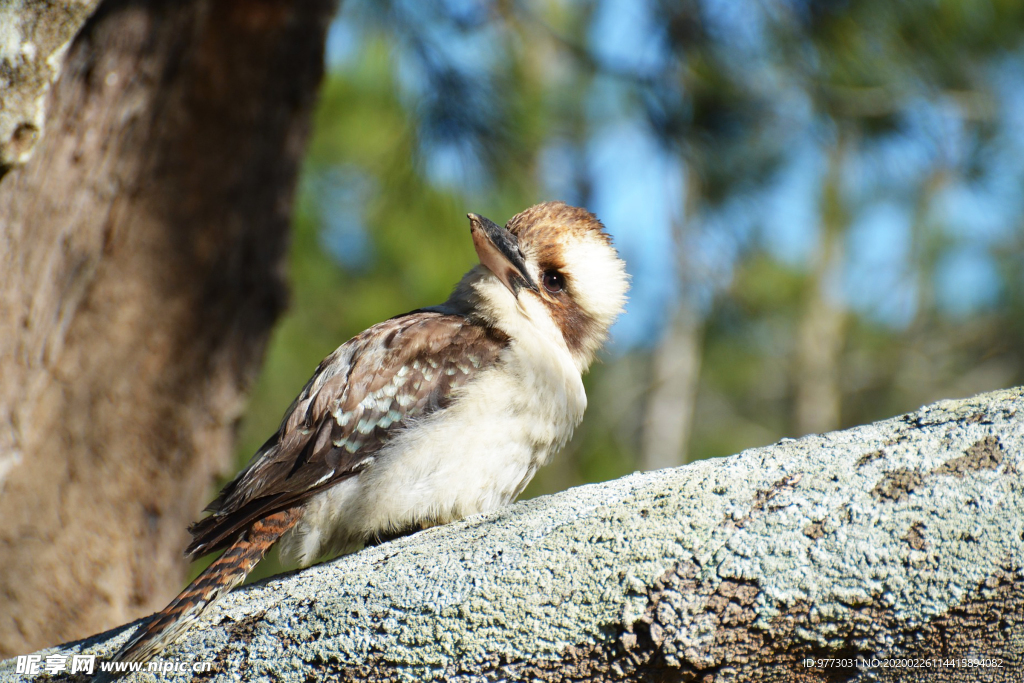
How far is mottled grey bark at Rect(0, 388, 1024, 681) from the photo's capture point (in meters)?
1.48

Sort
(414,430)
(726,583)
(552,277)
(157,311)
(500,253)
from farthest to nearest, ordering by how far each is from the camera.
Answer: (157,311)
(552,277)
(500,253)
(414,430)
(726,583)

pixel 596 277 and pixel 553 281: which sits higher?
pixel 553 281

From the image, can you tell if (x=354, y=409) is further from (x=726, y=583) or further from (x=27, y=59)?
(x=726, y=583)

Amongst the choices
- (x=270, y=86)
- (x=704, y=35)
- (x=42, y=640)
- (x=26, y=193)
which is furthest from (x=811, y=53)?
(x=42, y=640)

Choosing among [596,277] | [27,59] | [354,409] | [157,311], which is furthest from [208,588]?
[157,311]

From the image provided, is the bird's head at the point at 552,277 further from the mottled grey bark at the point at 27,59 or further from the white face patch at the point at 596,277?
the mottled grey bark at the point at 27,59

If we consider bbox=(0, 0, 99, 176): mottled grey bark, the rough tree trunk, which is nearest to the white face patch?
the rough tree trunk

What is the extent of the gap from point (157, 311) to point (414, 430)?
5.96 feet

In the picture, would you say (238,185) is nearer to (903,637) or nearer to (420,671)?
(420,671)

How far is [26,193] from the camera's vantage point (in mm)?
2527

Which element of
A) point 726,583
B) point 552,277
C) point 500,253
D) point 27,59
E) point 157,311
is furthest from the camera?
point 157,311

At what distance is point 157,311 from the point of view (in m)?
3.73

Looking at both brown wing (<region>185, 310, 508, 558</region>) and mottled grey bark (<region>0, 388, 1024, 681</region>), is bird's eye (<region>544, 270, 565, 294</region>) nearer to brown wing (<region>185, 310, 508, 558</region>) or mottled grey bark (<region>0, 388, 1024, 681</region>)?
brown wing (<region>185, 310, 508, 558</region>)

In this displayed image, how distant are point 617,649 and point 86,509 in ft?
9.48
